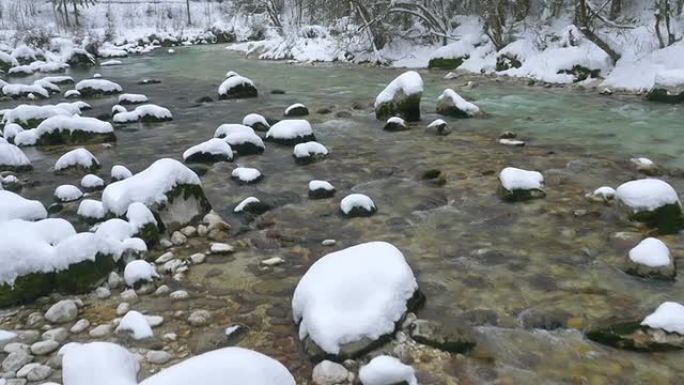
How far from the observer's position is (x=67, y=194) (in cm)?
655

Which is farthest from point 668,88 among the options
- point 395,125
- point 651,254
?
point 651,254

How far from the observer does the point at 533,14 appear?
1912 cm

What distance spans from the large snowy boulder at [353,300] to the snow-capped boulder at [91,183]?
165 inches

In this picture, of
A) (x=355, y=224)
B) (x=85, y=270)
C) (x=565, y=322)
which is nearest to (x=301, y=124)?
(x=355, y=224)

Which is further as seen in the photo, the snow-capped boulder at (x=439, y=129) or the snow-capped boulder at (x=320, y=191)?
the snow-capped boulder at (x=439, y=129)

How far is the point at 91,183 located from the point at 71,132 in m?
3.14

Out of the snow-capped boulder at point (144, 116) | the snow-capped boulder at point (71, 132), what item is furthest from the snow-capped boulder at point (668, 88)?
the snow-capped boulder at point (71, 132)

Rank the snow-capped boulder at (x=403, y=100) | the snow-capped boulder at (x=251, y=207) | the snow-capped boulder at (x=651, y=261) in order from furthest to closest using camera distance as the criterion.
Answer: the snow-capped boulder at (x=403, y=100) → the snow-capped boulder at (x=251, y=207) → the snow-capped boulder at (x=651, y=261)

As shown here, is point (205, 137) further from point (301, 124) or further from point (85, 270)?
point (85, 270)

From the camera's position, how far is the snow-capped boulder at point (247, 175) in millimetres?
7098

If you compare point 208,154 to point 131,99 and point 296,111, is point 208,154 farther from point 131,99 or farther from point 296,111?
point 131,99

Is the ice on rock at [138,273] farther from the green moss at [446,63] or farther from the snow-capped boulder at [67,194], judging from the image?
the green moss at [446,63]

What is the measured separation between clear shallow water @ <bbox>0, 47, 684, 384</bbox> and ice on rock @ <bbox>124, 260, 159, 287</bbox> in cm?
32

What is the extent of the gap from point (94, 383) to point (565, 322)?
9.63ft
